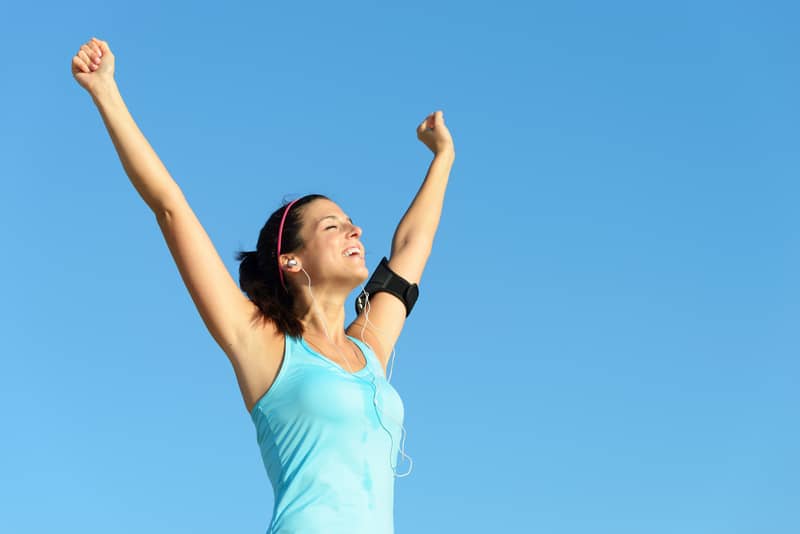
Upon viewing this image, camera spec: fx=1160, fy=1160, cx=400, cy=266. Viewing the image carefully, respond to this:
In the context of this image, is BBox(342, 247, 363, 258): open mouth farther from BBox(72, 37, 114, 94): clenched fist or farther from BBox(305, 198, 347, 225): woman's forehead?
BBox(72, 37, 114, 94): clenched fist

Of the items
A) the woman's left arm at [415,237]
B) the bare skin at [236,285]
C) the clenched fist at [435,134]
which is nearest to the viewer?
the bare skin at [236,285]

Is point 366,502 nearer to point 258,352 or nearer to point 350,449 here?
point 350,449

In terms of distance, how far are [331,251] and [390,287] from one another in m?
0.73

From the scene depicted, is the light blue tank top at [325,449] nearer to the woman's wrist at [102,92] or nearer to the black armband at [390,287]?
the black armband at [390,287]

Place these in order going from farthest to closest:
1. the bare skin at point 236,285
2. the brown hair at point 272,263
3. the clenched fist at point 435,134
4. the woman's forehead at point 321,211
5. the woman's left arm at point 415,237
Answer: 1. the clenched fist at point 435,134
2. the woman's left arm at point 415,237
3. the woman's forehead at point 321,211
4. the brown hair at point 272,263
5. the bare skin at point 236,285

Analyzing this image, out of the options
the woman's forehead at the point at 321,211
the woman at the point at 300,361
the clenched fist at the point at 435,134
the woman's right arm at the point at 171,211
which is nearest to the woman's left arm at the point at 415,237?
the clenched fist at the point at 435,134

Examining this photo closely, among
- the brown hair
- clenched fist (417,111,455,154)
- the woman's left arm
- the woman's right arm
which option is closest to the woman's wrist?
the woman's right arm

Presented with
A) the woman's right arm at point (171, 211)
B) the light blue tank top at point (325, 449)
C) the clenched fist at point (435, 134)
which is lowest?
the light blue tank top at point (325, 449)

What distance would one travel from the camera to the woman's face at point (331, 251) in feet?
18.2

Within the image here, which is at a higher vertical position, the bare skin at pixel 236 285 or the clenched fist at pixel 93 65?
the clenched fist at pixel 93 65

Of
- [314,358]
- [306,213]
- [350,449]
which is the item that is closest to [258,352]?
[314,358]

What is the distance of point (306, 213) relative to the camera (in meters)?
5.80

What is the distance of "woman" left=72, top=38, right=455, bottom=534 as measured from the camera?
4.81 metres

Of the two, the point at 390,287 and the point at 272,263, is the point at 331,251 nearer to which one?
the point at 272,263
